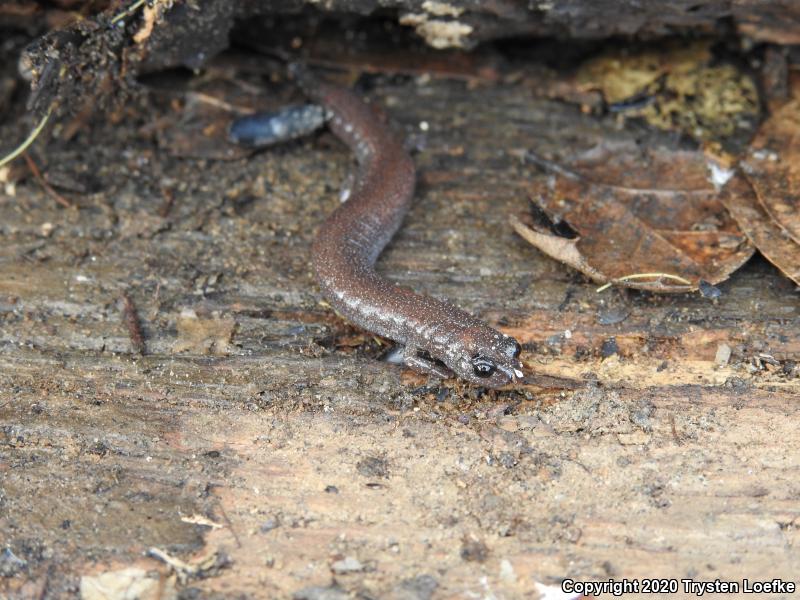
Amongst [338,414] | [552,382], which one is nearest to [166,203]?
[338,414]

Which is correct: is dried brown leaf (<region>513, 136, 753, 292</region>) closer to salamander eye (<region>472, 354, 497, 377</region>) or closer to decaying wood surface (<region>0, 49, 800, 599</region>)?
decaying wood surface (<region>0, 49, 800, 599</region>)

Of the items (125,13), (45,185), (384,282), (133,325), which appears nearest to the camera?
(133,325)

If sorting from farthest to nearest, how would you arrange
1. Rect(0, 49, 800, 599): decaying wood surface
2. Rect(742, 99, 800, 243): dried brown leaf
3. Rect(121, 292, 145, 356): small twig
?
Rect(742, 99, 800, 243): dried brown leaf → Rect(121, 292, 145, 356): small twig → Rect(0, 49, 800, 599): decaying wood surface

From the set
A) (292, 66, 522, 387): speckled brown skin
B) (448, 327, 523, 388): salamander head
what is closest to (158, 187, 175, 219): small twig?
(292, 66, 522, 387): speckled brown skin

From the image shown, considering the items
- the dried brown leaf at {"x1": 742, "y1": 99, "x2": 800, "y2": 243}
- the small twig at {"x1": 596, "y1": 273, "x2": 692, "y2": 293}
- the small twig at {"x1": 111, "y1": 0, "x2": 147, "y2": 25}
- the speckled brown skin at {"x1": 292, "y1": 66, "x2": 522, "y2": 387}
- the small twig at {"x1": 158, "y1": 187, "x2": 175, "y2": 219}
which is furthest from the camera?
the small twig at {"x1": 158, "y1": 187, "x2": 175, "y2": 219}

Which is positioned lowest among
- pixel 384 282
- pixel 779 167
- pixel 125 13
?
pixel 384 282

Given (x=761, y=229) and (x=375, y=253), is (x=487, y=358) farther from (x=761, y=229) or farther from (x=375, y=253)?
(x=761, y=229)
